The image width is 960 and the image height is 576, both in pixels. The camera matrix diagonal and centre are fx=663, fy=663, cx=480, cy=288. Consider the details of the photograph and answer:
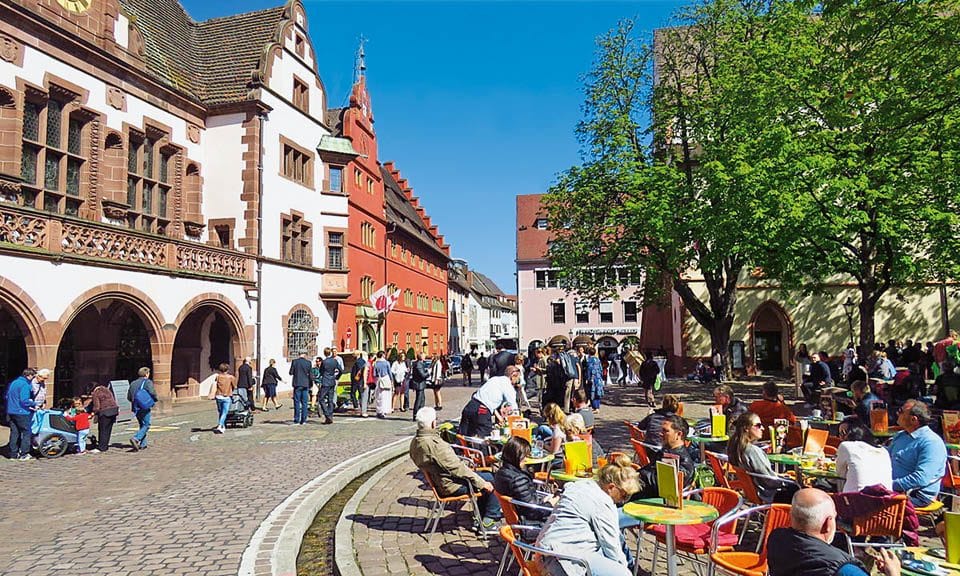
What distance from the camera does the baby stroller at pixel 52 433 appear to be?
12.3m

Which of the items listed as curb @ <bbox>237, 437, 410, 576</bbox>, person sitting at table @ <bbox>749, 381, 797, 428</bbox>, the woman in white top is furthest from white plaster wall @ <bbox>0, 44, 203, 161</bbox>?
the woman in white top

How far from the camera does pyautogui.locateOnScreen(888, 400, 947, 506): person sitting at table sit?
6.23m

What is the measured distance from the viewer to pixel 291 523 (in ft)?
24.9

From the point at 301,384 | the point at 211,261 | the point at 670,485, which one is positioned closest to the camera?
the point at 670,485

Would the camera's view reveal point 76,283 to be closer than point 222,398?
No

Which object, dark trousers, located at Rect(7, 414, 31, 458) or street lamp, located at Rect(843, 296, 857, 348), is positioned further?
street lamp, located at Rect(843, 296, 857, 348)

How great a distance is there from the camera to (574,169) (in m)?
25.2

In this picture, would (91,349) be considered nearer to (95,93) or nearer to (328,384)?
(95,93)

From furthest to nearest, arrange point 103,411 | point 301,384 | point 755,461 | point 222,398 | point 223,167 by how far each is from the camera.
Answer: point 223,167, point 301,384, point 222,398, point 103,411, point 755,461

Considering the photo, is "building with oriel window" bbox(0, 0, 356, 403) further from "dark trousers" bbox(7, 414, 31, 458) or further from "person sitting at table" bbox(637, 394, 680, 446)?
"person sitting at table" bbox(637, 394, 680, 446)

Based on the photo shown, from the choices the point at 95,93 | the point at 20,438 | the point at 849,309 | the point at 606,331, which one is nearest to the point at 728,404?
the point at 20,438

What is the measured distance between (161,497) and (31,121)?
537 inches

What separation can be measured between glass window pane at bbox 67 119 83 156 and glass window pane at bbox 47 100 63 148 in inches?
19.5

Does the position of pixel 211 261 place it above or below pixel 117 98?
below
